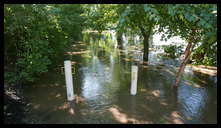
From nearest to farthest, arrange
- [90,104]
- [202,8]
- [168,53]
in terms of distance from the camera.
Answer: [202,8] → [90,104] → [168,53]

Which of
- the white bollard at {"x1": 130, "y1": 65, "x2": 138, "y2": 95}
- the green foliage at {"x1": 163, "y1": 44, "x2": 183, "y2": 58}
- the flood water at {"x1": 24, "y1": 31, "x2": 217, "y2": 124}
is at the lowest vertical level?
the flood water at {"x1": 24, "y1": 31, "x2": 217, "y2": 124}

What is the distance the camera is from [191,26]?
4.79 meters

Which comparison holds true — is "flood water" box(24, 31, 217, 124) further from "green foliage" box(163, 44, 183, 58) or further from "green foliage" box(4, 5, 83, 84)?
"green foliage" box(163, 44, 183, 58)

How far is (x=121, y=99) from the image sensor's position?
4797 mm

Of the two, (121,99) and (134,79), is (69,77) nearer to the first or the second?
(121,99)

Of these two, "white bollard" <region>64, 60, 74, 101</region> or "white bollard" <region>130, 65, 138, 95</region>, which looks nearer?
"white bollard" <region>64, 60, 74, 101</region>

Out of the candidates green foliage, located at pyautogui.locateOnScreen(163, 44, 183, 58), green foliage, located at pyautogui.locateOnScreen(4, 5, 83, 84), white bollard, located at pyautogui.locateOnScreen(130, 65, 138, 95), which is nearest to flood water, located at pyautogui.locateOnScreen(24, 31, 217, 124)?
white bollard, located at pyautogui.locateOnScreen(130, 65, 138, 95)

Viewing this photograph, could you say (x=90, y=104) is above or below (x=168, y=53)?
below

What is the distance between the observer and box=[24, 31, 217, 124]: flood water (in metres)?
3.93
